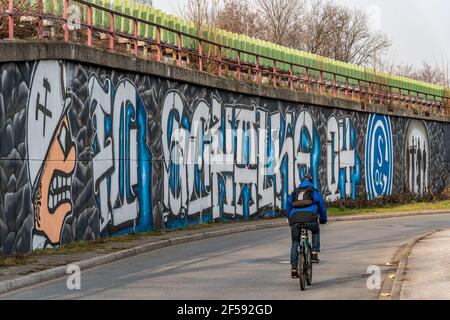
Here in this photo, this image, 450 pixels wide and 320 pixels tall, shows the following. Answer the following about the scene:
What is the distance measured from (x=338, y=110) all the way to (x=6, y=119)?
23731mm

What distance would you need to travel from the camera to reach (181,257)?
18.5 metres

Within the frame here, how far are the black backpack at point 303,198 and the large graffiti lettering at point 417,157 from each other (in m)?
33.6

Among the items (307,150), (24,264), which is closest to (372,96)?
→ (307,150)

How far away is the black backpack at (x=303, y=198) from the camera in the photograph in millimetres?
13680

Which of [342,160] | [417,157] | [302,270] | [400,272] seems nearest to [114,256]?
[302,270]

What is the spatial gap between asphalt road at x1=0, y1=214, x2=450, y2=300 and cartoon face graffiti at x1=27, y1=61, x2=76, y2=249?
217 cm

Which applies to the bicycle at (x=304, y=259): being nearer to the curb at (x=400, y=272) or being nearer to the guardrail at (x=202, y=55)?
the curb at (x=400, y=272)

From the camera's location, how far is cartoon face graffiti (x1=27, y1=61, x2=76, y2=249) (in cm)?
1870

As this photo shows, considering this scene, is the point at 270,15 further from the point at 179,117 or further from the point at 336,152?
the point at 179,117

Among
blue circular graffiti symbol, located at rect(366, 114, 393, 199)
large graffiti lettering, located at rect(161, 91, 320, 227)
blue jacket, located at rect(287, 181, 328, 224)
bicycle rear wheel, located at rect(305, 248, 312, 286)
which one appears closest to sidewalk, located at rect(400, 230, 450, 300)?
bicycle rear wheel, located at rect(305, 248, 312, 286)

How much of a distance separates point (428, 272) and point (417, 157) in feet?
112

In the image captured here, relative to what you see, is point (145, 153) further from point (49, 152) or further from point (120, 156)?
point (49, 152)

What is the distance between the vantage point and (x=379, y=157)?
142ft

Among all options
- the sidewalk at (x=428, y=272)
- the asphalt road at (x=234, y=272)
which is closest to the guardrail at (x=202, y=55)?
the asphalt road at (x=234, y=272)
